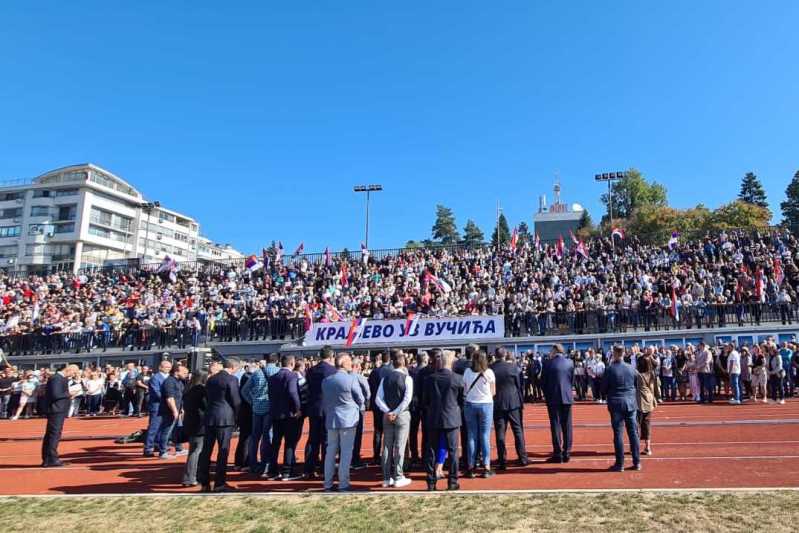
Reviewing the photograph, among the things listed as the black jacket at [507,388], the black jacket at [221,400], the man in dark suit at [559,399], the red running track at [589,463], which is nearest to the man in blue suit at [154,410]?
the red running track at [589,463]

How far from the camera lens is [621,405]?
8477 millimetres

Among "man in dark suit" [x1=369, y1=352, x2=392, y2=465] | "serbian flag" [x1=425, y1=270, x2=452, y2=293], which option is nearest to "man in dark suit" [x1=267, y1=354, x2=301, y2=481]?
"man in dark suit" [x1=369, y1=352, x2=392, y2=465]

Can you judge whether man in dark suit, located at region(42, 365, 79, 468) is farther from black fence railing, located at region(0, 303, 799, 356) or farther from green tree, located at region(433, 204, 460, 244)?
green tree, located at region(433, 204, 460, 244)

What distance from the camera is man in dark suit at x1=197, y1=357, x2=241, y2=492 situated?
8.20 meters

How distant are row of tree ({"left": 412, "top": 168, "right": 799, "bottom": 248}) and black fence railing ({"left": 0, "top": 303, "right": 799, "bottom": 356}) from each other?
20.2 meters

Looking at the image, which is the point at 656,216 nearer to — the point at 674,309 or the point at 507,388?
the point at 674,309

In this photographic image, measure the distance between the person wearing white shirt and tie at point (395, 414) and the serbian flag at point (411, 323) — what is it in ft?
56.7

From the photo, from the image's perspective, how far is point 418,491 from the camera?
7.73 m

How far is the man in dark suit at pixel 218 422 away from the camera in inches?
323

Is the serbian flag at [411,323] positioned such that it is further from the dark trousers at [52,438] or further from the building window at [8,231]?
the building window at [8,231]

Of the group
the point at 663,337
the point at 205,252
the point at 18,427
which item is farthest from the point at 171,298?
the point at 205,252

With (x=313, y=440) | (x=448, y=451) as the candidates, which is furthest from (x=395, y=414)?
(x=313, y=440)

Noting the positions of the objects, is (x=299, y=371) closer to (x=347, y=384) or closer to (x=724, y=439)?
(x=347, y=384)

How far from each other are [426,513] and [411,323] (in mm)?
18884
